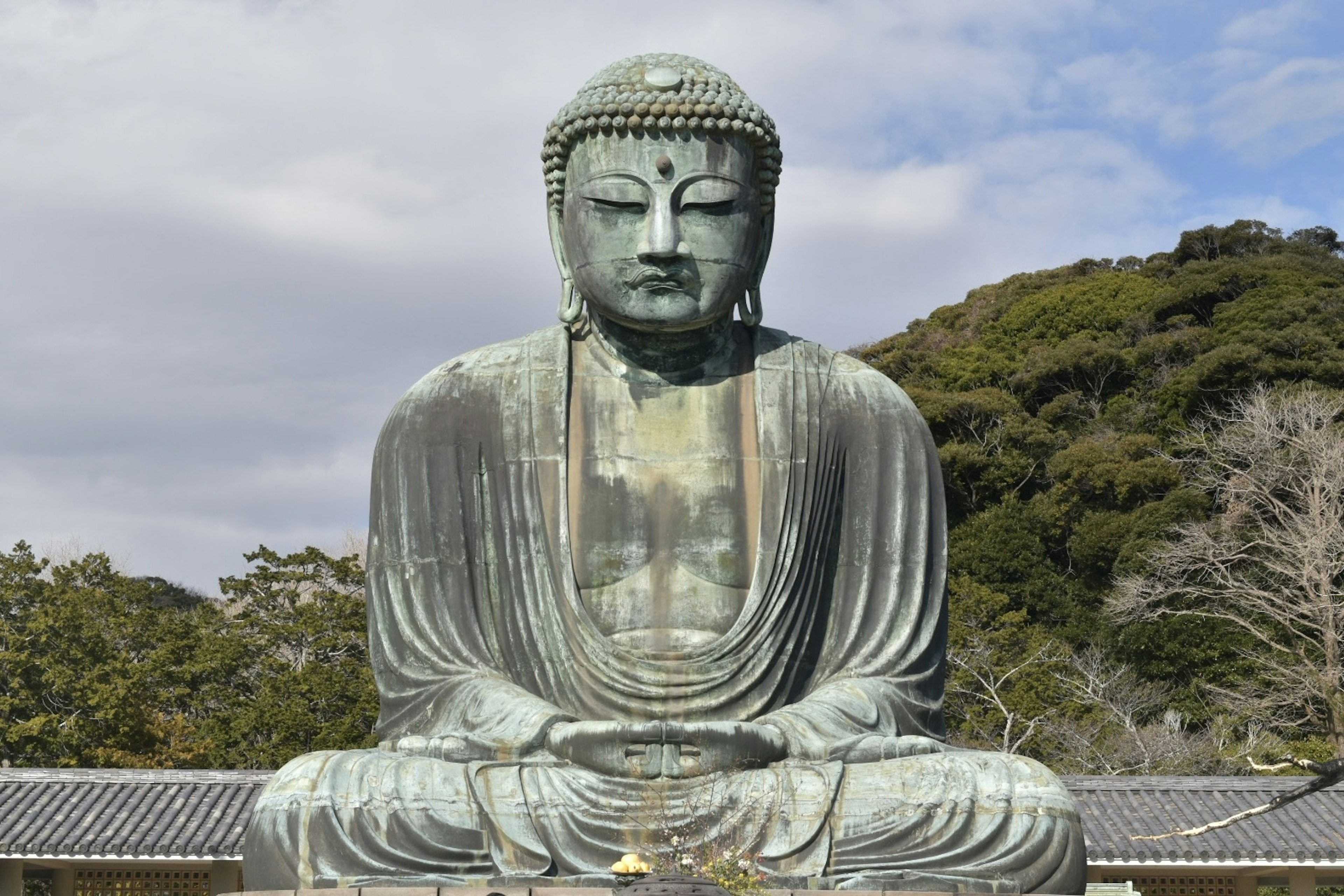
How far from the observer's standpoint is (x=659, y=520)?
908 cm

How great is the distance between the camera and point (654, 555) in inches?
355

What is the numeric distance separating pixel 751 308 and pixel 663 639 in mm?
1741

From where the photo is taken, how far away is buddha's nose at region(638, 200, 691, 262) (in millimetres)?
9000

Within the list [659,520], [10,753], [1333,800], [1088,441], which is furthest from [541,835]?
[1088,441]

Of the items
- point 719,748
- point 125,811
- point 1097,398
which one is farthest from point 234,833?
point 1097,398

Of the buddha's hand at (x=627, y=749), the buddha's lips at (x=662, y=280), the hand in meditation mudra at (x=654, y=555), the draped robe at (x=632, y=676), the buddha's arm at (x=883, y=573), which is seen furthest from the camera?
the buddha's lips at (x=662, y=280)

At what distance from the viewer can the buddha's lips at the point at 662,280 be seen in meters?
9.07

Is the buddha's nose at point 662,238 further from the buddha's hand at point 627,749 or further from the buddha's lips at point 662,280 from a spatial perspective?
the buddha's hand at point 627,749

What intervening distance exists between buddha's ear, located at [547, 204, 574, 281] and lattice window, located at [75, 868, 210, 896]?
12.3m

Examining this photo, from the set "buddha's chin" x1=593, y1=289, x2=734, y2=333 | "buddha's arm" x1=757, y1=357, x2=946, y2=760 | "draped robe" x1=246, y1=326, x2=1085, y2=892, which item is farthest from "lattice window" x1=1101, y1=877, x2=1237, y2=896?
"buddha's chin" x1=593, y1=289, x2=734, y2=333

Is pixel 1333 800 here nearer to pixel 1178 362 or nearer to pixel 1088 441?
pixel 1088 441

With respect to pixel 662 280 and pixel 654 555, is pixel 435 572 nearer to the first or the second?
pixel 654 555

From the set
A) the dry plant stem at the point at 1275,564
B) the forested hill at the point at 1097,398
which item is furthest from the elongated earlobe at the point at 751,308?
the dry plant stem at the point at 1275,564

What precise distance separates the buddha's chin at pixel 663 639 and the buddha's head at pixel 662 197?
1405 mm
